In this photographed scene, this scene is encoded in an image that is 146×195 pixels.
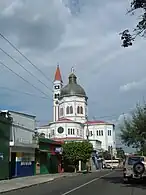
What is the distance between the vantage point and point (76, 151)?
2418 inches

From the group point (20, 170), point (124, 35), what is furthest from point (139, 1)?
point (20, 170)

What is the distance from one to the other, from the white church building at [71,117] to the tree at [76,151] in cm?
5221

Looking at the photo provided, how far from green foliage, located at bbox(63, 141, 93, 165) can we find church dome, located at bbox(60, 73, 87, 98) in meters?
62.4

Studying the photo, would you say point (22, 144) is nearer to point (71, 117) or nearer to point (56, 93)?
point (71, 117)

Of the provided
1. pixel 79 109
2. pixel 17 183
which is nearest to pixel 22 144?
pixel 17 183

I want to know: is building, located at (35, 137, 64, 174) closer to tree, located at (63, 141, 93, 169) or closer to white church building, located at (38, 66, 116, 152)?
tree, located at (63, 141, 93, 169)

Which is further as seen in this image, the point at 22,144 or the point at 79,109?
the point at 79,109

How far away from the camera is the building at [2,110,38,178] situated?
1613 inches

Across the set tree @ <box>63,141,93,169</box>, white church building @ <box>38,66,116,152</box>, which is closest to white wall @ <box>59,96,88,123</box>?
white church building @ <box>38,66,116,152</box>

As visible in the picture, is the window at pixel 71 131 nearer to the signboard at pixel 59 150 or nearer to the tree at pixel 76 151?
the tree at pixel 76 151

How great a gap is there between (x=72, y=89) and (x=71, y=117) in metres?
8.56

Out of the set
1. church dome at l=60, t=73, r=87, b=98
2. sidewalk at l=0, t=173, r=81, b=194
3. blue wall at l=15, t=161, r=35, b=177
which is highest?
church dome at l=60, t=73, r=87, b=98

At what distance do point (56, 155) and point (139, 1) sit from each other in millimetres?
46461

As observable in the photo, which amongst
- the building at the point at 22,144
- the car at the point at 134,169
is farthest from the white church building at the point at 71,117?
the car at the point at 134,169
